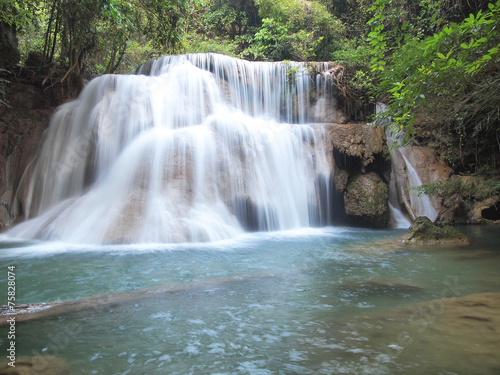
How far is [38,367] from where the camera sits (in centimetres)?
255

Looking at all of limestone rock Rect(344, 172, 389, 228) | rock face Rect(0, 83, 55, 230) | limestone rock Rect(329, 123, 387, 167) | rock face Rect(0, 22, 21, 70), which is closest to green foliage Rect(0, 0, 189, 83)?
rock face Rect(0, 22, 21, 70)

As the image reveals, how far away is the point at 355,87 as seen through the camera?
13.5 m

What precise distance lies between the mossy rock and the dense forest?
220 centimetres

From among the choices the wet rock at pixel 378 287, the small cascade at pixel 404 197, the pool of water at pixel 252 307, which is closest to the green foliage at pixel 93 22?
the pool of water at pixel 252 307

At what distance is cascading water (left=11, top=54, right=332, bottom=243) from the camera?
809 centimetres

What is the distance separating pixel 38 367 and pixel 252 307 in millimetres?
1969

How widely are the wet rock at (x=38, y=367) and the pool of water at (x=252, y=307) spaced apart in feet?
0.23

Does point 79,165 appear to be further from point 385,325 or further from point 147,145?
point 385,325

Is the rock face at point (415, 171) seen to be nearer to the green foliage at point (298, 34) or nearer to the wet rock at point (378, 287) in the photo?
the green foliage at point (298, 34)

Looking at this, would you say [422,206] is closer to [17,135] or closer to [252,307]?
[252,307]

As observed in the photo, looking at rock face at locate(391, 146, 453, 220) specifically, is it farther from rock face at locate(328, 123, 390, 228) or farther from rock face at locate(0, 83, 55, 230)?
rock face at locate(0, 83, 55, 230)

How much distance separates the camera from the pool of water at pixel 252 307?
264cm

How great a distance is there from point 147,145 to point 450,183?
8.53m

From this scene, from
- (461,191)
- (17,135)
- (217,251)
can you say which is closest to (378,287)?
(217,251)
